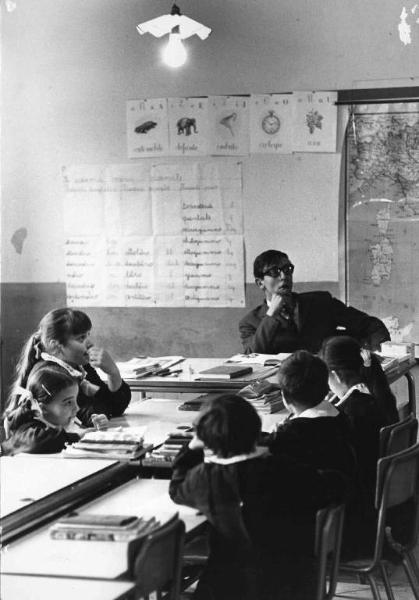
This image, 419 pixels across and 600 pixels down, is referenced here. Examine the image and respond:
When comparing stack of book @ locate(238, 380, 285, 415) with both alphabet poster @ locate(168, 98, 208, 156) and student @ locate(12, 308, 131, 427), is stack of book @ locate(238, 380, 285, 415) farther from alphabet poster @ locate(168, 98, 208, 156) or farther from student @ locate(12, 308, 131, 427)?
alphabet poster @ locate(168, 98, 208, 156)

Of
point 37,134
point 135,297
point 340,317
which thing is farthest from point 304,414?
point 37,134

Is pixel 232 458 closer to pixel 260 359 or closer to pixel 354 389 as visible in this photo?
pixel 354 389

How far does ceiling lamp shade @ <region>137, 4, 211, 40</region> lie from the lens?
6340 mm

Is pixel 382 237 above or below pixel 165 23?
below

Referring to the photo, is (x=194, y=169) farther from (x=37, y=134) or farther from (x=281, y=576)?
(x=281, y=576)

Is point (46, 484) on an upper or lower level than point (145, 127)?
lower

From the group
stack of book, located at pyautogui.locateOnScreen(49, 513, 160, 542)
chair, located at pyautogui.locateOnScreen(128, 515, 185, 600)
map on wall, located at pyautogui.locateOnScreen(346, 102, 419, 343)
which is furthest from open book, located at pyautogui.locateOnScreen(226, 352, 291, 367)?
chair, located at pyautogui.locateOnScreen(128, 515, 185, 600)

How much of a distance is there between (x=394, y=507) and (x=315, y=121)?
3.41 m

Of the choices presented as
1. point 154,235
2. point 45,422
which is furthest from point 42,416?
point 154,235

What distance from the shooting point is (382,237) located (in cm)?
626

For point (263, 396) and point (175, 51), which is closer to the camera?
point (263, 396)

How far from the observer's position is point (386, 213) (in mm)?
6246

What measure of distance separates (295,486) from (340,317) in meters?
3.00

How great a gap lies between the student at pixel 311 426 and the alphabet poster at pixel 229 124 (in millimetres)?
3240
